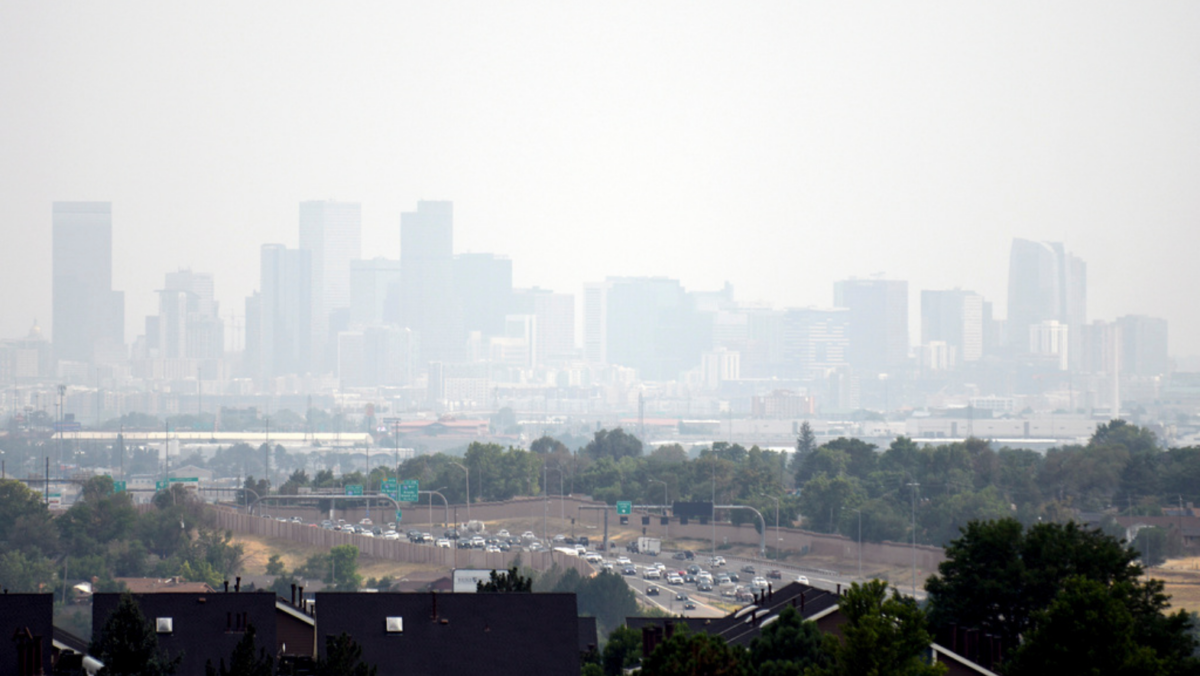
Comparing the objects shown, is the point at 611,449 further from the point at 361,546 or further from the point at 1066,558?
the point at 1066,558

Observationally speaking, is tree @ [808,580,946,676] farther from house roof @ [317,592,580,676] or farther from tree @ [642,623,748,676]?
house roof @ [317,592,580,676]

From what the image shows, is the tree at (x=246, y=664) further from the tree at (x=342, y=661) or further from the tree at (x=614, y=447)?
the tree at (x=614, y=447)

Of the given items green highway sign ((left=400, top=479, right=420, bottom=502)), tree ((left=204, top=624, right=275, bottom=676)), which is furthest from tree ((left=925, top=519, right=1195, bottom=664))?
green highway sign ((left=400, top=479, right=420, bottom=502))

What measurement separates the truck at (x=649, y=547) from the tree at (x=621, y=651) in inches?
2410

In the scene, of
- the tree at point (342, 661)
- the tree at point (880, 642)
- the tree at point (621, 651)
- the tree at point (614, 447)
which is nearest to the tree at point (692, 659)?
the tree at point (880, 642)

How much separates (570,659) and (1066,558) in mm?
14027

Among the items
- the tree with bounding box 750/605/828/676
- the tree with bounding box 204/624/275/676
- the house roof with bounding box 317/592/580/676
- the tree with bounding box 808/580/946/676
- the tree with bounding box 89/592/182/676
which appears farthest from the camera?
the tree with bounding box 750/605/828/676

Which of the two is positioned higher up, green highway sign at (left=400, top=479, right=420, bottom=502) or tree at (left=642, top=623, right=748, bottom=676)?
tree at (left=642, top=623, right=748, bottom=676)

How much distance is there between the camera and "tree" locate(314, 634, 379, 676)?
20328 millimetres

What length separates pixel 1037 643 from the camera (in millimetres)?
22766

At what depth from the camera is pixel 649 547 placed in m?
90.6

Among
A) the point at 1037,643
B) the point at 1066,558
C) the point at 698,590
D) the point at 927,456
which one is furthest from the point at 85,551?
the point at 1037,643

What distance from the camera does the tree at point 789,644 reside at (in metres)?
23.1

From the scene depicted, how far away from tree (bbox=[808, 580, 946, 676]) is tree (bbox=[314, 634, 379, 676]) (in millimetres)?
5996
